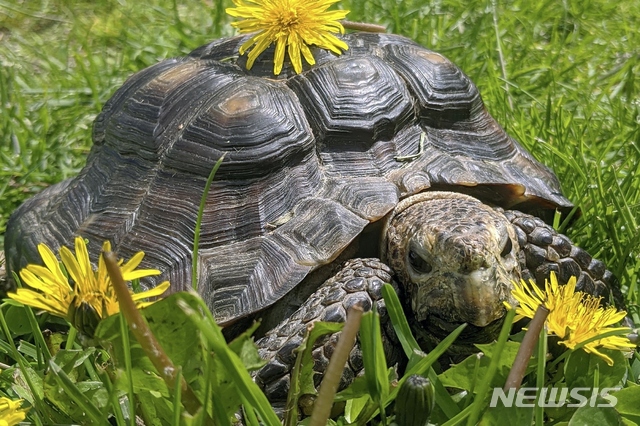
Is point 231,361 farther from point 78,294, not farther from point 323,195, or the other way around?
point 323,195

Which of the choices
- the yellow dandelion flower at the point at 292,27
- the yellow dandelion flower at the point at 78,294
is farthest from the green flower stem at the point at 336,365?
the yellow dandelion flower at the point at 292,27

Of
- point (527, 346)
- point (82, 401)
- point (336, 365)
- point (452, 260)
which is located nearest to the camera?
point (336, 365)

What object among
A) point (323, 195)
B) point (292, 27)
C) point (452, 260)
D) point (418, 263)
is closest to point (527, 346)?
point (452, 260)

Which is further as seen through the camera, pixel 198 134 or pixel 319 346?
pixel 198 134

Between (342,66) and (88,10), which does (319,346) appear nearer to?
(342,66)

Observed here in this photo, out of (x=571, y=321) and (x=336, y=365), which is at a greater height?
(x=336, y=365)

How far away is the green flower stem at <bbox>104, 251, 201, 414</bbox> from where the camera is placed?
1202mm

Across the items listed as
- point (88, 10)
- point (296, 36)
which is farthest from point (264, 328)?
point (88, 10)

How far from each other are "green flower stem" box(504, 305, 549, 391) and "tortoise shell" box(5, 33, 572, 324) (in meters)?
0.76

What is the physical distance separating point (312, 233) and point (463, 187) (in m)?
0.58

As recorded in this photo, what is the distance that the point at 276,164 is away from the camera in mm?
2318

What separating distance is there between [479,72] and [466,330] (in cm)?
236

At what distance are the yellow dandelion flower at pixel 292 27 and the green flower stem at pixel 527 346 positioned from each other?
135 centimetres

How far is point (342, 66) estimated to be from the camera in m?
2.46
